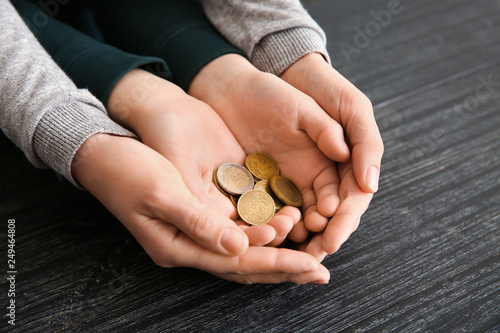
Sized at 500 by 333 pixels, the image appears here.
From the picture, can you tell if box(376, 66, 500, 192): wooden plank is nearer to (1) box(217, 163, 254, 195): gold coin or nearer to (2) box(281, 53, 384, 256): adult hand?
(2) box(281, 53, 384, 256): adult hand

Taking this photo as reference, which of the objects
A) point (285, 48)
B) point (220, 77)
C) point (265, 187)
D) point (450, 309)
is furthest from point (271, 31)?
point (450, 309)

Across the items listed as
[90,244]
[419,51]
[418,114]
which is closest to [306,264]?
[90,244]

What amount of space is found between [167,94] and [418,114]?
70 centimetres

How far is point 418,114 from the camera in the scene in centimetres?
123

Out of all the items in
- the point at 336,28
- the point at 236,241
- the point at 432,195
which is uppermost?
the point at 236,241

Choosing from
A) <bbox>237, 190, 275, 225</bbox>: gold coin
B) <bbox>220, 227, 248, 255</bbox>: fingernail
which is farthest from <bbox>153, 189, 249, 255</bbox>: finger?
<bbox>237, 190, 275, 225</bbox>: gold coin

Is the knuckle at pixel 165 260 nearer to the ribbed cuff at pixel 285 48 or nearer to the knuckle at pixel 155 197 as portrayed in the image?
the knuckle at pixel 155 197

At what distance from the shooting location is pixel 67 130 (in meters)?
0.84

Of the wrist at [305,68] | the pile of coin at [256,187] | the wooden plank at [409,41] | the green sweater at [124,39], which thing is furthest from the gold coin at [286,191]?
the wooden plank at [409,41]

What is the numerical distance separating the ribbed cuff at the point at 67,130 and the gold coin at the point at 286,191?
31cm

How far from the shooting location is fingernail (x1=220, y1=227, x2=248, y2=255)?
2.28 ft

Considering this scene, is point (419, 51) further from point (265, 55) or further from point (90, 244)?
point (90, 244)

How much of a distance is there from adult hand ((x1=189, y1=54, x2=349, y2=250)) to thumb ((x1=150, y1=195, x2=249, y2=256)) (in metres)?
0.15

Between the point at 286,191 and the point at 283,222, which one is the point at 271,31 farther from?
the point at 283,222
